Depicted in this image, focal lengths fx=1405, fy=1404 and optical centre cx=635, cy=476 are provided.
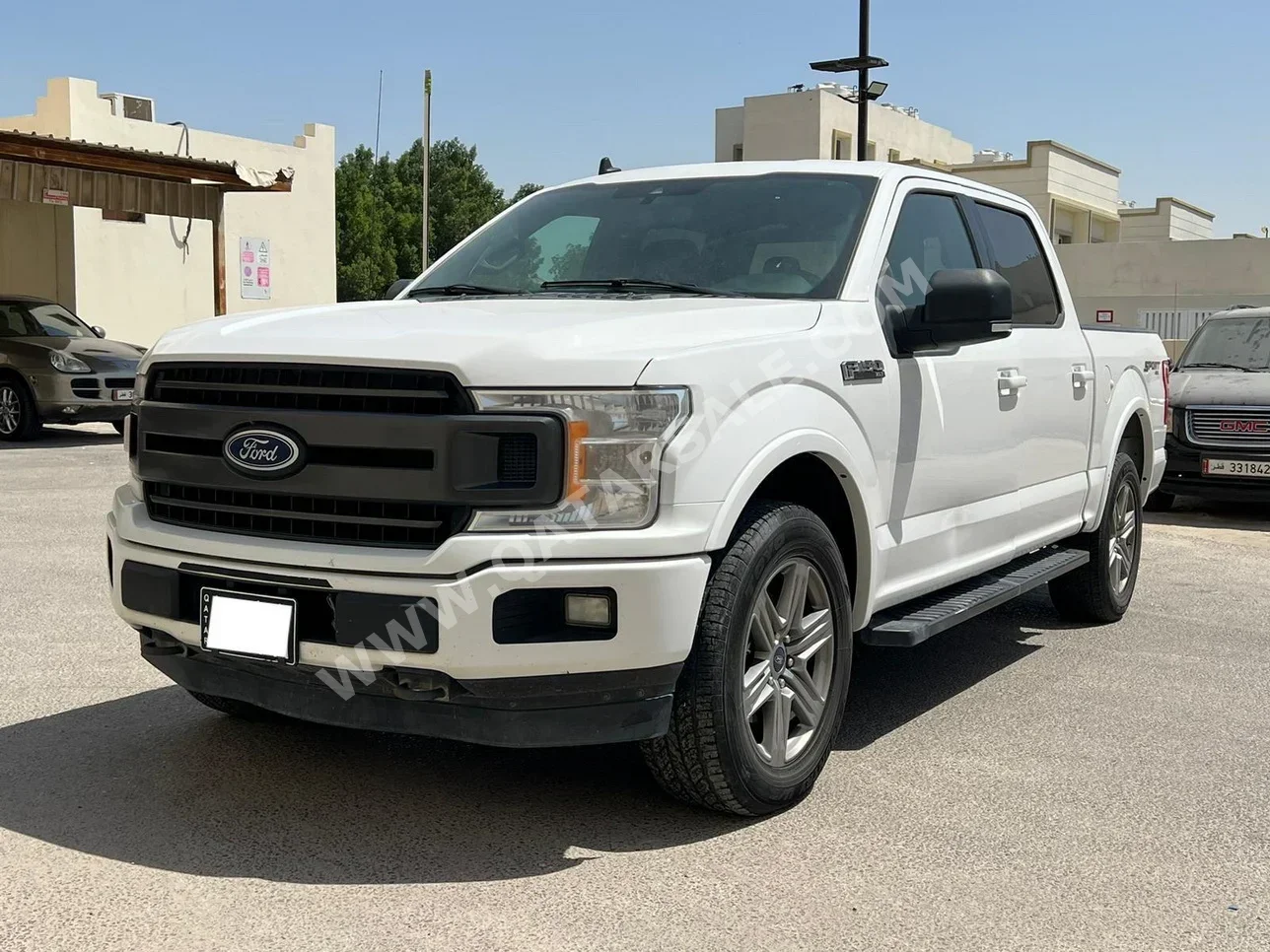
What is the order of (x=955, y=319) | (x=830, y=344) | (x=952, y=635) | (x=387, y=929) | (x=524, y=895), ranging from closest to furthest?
(x=387, y=929) < (x=524, y=895) < (x=830, y=344) < (x=955, y=319) < (x=952, y=635)

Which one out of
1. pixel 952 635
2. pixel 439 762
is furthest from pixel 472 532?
pixel 952 635

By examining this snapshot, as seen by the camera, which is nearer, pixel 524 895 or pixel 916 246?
pixel 524 895

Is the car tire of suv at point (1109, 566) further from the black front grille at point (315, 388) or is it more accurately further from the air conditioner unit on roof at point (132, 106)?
the air conditioner unit on roof at point (132, 106)

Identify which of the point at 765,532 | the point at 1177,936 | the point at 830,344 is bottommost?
the point at 1177,936

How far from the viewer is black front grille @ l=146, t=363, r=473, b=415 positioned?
3494 mm

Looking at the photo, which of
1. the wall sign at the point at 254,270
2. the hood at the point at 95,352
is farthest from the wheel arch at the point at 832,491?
the wall sign at the point at 254,270

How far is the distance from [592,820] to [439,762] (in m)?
0.72

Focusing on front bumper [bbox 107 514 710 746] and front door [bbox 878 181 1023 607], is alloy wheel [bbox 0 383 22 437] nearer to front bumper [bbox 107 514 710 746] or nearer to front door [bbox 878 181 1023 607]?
front door [bbox 878 181 1023 607]

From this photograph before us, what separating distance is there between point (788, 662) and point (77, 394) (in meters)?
13.3

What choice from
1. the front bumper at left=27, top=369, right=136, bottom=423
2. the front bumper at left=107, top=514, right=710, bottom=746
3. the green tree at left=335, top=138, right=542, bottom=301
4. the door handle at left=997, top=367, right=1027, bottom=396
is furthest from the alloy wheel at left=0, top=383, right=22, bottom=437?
the green tree at left=335, top=138, right=542, bottom=301

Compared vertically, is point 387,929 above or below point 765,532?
below

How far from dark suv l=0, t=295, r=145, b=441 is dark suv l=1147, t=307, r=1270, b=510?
10.7 m

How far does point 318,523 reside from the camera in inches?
143

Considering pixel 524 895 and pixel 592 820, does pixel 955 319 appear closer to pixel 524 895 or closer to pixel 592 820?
pixel 592 820
